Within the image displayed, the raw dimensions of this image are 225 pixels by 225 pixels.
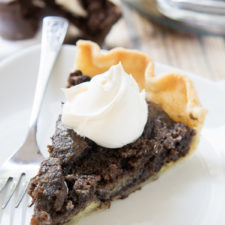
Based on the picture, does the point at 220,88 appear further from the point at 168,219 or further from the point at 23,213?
the point at 23,213

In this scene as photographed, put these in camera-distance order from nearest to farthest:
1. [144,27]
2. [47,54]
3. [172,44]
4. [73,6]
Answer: [47,54], [73,6], [172,44], [144,27]

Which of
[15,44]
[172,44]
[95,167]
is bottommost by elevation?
[172,44]

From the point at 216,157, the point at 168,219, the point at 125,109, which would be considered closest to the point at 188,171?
the point at 216,157

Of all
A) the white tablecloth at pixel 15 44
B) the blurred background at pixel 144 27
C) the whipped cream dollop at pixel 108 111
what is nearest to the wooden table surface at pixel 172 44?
the blurred background at pixel 144 27

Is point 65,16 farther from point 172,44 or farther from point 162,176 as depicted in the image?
point 162,176

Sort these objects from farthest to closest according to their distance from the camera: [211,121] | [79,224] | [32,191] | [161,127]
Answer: [211,121] → [161,127] → [79,224] → [32,191]

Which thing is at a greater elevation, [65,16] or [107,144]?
[107,144]

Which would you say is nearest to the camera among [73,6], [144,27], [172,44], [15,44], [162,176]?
[162,176]

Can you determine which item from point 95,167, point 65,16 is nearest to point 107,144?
point 95,167
